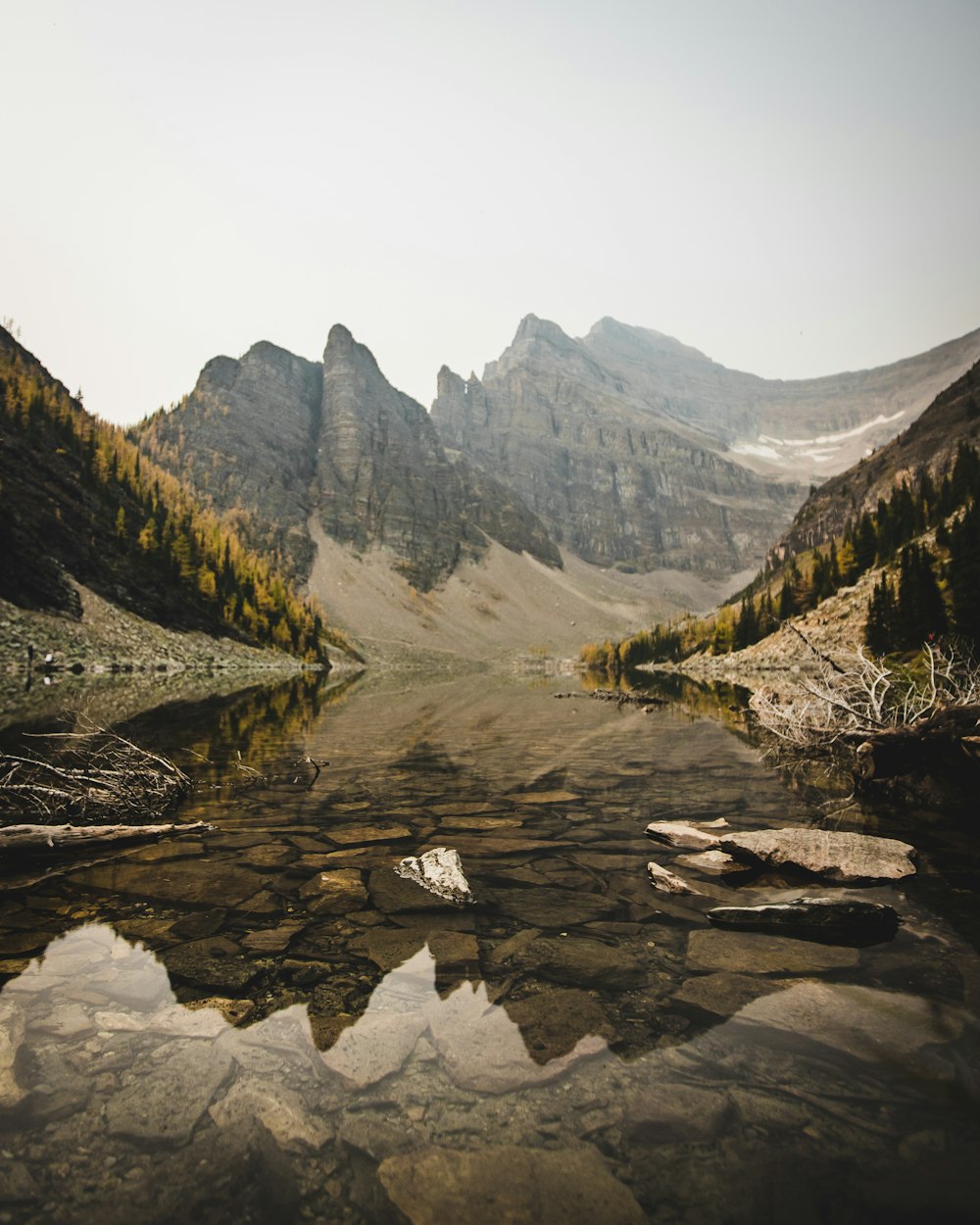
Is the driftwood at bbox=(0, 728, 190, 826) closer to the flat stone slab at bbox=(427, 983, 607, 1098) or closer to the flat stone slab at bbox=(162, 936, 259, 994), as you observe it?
the flat stone slab at bbox=(162, 936, 259, 994)

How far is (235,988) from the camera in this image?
5.98 m

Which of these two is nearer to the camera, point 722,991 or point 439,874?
point 722,991

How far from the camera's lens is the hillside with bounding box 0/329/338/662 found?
235 ft

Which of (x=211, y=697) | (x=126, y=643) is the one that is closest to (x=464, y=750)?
(x=211, y=697)

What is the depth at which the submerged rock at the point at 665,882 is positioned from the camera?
8.77 m

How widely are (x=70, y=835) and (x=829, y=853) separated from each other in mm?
12552

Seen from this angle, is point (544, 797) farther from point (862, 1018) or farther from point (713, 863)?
point (862, 1018)

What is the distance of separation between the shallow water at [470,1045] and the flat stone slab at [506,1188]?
2 cm

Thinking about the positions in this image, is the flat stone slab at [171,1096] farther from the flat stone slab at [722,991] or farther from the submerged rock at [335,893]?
the flat stone slab at [722,991]

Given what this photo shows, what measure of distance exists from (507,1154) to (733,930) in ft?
14.8

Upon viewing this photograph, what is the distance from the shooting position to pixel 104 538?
8831 centimetres

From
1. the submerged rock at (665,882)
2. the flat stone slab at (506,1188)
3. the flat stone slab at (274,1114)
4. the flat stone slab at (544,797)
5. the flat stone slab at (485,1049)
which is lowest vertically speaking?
the flat stone slab at (544,797)

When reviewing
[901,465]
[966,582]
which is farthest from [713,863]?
[901,465]

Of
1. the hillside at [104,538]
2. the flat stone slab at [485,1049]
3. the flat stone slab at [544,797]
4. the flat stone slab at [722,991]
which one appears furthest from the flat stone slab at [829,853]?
the hillside at [104,538]
